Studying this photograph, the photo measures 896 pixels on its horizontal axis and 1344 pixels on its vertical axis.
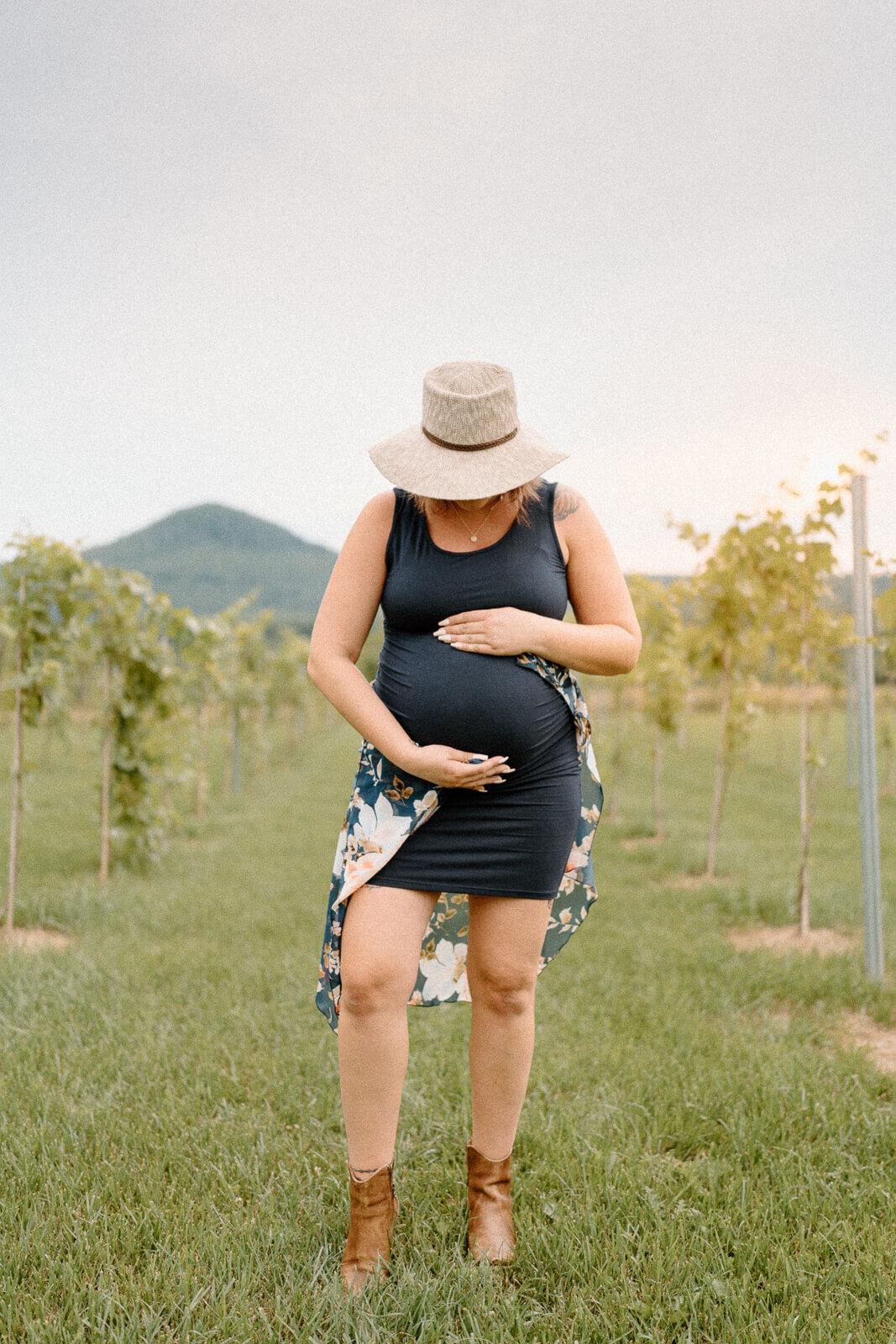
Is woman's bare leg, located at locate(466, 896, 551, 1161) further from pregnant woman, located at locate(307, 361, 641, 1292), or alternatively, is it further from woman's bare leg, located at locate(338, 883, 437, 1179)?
woman's bare leg, located at locate(338, 883, 437, 1179)

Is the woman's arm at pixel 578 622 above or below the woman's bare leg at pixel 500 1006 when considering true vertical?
above

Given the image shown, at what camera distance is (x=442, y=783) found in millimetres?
1647

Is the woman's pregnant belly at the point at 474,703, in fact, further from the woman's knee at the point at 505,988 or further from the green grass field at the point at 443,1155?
the green grass field at the point at 443,1155

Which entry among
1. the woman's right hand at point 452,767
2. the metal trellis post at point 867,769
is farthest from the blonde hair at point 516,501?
the metal trellis post at point 867,769

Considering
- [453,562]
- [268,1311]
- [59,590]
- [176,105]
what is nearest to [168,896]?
[59,590]

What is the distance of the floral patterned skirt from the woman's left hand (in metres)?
0.06

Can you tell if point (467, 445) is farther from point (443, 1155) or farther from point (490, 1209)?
point (443, 1155)

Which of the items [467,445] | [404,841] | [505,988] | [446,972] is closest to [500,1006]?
[505,988]

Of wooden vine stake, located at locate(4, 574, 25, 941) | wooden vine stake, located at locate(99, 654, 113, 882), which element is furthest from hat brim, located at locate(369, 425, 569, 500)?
wooden vine stake, located at locate(99, 654, 113, 882)

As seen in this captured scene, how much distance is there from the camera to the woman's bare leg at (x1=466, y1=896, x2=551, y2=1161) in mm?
1764

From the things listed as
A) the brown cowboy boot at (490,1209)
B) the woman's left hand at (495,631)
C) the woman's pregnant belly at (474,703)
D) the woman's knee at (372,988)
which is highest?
the woman's left hand at (495,631)

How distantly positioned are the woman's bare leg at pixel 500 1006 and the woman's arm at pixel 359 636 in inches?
12.2

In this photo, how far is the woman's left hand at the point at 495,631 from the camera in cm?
165

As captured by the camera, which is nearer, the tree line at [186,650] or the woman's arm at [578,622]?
the woman's arm at [578,622]
